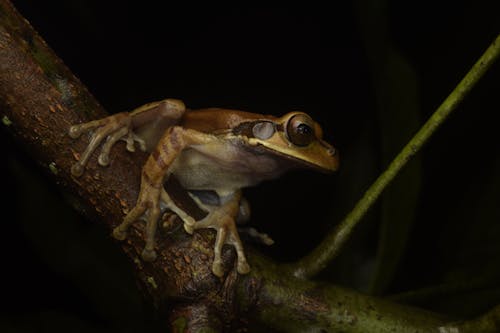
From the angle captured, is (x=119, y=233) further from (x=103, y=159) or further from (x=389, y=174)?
(x=389, y=174)

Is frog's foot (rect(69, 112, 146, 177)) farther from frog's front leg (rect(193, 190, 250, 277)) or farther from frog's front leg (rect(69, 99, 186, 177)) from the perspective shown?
frog's front leg (rect(193, 190, 250, 277))

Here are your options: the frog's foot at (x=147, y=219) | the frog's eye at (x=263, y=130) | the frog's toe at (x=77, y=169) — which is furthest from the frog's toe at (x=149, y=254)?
the frog's eye at (x=263, y=130)

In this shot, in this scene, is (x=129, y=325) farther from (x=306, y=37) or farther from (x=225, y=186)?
Result: (x=306, y=37)

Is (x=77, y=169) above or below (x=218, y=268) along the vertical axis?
above

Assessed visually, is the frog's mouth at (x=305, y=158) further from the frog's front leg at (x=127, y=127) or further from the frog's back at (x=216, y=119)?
the frog's front leg at (x=127, y=127)

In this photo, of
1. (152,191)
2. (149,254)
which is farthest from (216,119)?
(149,254)

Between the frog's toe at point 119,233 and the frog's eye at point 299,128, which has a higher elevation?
the frog's toe at point 119,233
